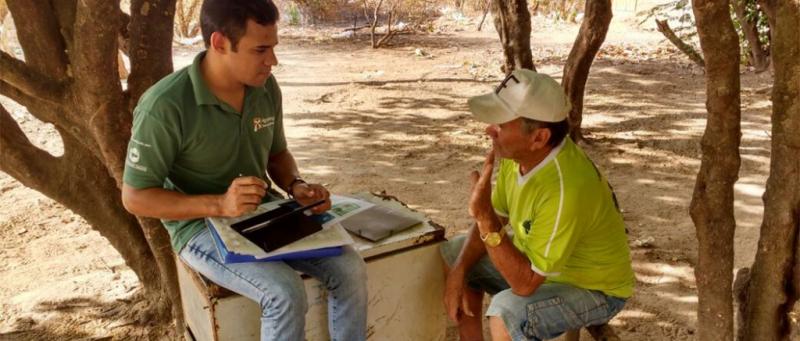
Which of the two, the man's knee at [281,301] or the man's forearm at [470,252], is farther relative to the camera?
the man's forearm at [470,252]

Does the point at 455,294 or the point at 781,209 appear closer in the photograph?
the point at 781,209

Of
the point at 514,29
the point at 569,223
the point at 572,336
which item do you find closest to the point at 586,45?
the point at 514,29

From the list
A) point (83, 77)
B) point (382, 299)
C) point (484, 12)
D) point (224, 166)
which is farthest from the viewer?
point (484, 12)

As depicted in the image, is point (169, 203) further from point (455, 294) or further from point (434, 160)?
point (434, 160)

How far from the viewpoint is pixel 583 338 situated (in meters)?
3.54

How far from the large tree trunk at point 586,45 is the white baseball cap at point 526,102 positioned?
3.90m

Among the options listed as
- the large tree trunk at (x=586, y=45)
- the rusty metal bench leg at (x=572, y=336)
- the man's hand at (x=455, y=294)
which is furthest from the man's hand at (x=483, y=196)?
the large tree trunk at (x=586, y=45)

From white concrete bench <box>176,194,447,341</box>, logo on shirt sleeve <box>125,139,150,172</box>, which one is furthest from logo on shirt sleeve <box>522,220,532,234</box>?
logo on shirt sleeve <box>125,139,150,172</box>

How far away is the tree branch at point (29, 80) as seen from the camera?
297 cm

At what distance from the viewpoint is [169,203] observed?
2.39m

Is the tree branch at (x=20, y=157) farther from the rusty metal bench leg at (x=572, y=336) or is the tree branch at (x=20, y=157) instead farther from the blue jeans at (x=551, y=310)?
the rusty metal bench leg at (x=572, y=336)

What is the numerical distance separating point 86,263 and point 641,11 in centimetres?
1401

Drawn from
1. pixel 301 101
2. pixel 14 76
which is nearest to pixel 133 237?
pixel 14 76

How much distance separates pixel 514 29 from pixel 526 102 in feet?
13.7
